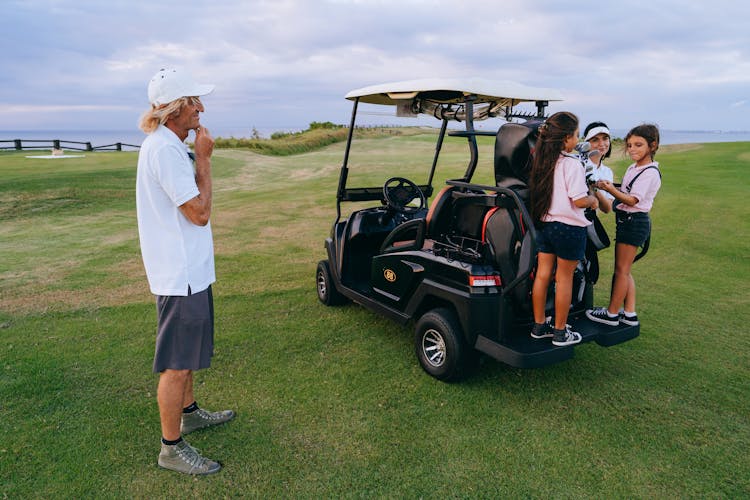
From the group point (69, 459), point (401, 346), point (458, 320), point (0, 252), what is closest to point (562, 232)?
point (458, 320)

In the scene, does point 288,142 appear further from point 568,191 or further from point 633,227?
point 568,191

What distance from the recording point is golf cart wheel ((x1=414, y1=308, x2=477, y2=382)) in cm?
339

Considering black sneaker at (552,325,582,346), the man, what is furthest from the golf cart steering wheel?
the man

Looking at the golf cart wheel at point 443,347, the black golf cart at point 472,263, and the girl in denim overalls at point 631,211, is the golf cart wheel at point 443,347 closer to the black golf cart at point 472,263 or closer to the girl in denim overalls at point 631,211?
the black golf cart at point 472,263

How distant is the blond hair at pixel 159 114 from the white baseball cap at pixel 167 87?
0.02 metres

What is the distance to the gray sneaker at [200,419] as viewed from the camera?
3.01 meters

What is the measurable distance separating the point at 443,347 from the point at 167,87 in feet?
7.70

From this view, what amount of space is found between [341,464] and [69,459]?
1.48 metres

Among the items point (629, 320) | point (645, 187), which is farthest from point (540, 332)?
point (645, 187)

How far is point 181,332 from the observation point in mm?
2545

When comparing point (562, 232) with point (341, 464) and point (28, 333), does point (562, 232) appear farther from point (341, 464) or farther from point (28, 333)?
point (28, 333)

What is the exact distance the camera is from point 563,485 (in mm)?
2592

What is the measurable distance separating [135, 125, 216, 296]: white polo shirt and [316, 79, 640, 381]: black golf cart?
1662 mm

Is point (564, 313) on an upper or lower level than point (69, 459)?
upper
